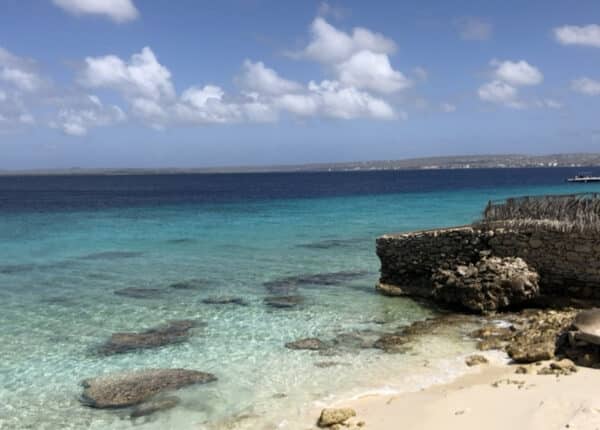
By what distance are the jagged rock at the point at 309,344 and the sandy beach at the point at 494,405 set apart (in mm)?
2688

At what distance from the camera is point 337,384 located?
31.2 feet

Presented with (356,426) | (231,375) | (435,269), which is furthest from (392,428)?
(435,269)

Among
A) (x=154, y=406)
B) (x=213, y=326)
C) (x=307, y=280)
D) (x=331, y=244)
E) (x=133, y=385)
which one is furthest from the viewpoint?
(x=331, y=244)

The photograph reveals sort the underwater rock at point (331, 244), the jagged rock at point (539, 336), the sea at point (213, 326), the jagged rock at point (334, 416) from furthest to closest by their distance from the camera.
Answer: the underwater rock at point (331, 244)
the jagged rock at point (539, 336)
the sea at point (213, 326)
the jagged rock at point (334, 416)

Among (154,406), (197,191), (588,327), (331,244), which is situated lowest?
(154,406)

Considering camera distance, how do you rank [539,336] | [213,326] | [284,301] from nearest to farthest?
[539,336] < [213,326] < [284,301]

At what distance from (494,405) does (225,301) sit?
29.5ft

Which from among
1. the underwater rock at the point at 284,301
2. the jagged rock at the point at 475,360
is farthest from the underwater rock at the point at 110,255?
the jagged rock at the point at 475,360

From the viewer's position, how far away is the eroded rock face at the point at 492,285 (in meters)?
13.5

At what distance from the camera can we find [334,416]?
7.93 metres

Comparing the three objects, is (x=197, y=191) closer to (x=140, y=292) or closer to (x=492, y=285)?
(x=140, y=292)

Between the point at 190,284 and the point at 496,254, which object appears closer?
the point at 496,254

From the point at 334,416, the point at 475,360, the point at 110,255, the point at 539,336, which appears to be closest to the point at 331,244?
the point at 110,255

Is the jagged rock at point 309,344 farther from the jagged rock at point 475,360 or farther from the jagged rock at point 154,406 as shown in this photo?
the jagged rock at point 154,406
